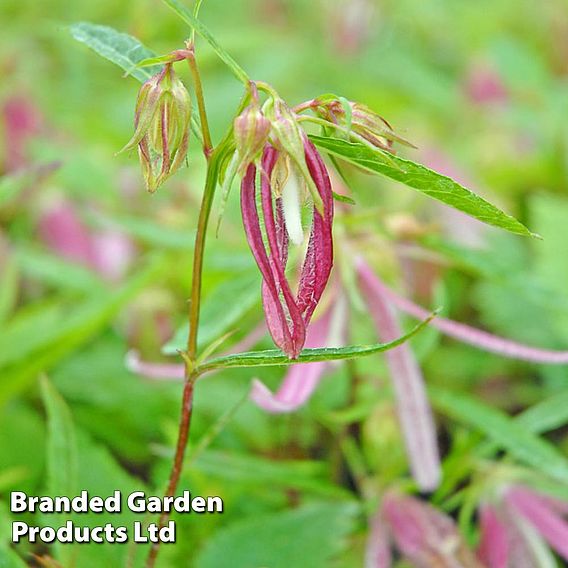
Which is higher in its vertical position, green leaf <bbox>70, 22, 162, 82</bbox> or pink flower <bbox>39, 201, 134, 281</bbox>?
pink flower <bbox>39, 201, 134, 281</bbox>

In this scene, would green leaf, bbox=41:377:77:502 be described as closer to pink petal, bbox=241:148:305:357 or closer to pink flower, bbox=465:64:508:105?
pink petal, bbox=241:148:305:357

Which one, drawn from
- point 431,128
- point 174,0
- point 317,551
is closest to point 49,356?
point 317,551

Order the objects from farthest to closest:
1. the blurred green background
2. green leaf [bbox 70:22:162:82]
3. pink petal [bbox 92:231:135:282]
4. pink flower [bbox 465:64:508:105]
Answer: pink flower [bbox 465:64:508:105] < pink petal [bbox 92:231:135:282] < the blurred green background < green leaf [bbox 70:22:162:82]

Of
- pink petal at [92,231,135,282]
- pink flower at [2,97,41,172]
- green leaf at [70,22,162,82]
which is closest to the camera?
green leaf at [70,22,162,82]

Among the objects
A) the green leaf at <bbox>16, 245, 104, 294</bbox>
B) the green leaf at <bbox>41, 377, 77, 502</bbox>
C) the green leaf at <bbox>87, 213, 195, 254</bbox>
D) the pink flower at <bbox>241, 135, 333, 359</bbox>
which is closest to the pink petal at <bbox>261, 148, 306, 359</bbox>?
the pink flower at <bbox>241, 135, 333, 359</bbox>

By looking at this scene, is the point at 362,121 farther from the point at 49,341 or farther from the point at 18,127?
the point at 18,127

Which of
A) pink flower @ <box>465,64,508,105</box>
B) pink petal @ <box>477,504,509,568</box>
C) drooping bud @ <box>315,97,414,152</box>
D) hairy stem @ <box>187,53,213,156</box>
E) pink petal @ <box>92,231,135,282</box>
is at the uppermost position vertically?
pink flower @ <box>465,64,508,105</box>

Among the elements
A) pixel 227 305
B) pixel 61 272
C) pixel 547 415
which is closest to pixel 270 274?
pixel 227 305

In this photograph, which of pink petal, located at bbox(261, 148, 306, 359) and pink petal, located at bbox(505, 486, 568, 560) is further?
pink petal, located at bbox(505, 486, 568, 560)
